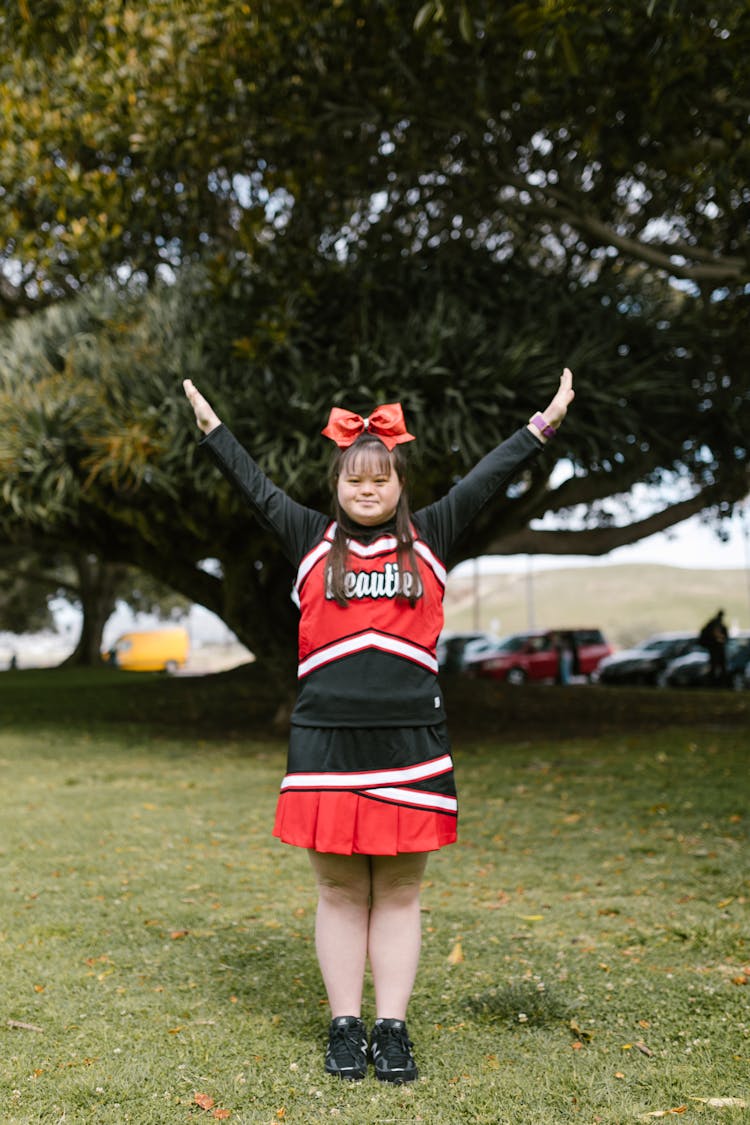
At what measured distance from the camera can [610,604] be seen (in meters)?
119

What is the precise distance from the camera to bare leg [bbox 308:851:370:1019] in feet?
11.5

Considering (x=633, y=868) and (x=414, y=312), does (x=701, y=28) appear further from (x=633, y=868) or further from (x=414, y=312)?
(x=633, y=868)

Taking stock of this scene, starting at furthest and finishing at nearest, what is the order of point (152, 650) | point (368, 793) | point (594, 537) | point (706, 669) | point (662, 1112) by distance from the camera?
1. point (152, 650)
2. point (706, 669)
3. point (594, 537)
4. point (368, 793)
5. point (662, 1112)

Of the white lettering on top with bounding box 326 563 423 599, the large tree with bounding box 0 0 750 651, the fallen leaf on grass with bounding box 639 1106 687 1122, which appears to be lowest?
the fallen leaf on grass with bounding box 639 1106 687 1122

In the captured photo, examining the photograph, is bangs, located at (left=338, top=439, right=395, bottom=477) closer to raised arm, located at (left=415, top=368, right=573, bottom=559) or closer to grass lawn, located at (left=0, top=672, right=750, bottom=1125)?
raised arm, located at (left=415, top=368, right=573, bottom=559)

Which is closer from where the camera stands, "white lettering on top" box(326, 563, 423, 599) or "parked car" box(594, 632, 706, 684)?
"white lettering on top" box(326, 563, 423, 599)

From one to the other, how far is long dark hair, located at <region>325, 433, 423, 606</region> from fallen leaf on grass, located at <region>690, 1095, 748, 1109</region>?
1.81m

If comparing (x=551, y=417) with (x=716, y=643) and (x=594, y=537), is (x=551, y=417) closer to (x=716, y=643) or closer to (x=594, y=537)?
(x=594, y=537)

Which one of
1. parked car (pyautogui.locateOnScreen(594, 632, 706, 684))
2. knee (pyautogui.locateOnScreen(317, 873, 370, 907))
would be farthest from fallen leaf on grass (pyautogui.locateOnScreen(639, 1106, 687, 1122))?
parked car (pyautogui.locateOnScreen(594, 632, 706, 684))

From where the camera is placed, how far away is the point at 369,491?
3.55m

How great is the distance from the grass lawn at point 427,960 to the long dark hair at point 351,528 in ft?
5.33

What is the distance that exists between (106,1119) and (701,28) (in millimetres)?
7303

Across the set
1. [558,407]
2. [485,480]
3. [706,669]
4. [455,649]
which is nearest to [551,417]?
[558,407]

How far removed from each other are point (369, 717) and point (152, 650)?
4130 cm
